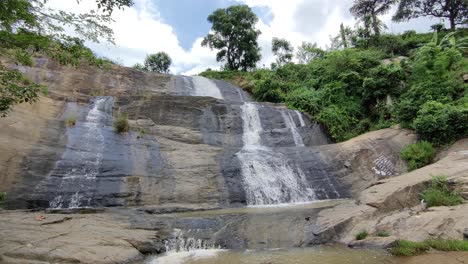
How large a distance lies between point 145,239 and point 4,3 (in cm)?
597

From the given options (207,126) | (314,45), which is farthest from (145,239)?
(314,45)

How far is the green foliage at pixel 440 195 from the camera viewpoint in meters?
9.72

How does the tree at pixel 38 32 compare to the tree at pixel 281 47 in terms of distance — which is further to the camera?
the tree at pixel 281 47

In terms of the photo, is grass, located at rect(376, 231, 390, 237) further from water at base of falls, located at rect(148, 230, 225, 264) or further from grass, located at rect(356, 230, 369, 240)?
water at base of falls, located at rect(148, 230, 225, 264)

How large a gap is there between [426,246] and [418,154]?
31.5 ft

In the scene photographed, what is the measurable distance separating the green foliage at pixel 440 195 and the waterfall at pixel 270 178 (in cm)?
521

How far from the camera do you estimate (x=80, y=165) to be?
1432cm

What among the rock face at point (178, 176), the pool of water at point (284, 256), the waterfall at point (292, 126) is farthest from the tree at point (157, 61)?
the pool of water at point (284, 256)

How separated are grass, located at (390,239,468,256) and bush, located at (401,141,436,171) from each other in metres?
9.05

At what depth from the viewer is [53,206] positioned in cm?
1248

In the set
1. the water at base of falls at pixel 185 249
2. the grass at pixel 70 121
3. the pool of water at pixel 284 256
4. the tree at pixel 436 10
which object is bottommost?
the pool of water at pixel 284 256

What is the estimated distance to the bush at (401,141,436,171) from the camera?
621 inches

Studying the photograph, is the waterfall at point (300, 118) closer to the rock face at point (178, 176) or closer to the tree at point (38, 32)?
the rock face at point (178, 176)

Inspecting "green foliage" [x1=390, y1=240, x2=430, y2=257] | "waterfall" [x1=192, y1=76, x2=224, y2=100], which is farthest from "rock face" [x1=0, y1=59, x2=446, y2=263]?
"waterfall" [x1=192, y1=76, x2=224, y2=100]
